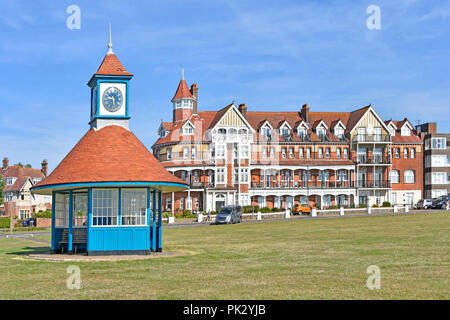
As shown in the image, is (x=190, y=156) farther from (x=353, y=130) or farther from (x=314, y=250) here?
(x=314, y=250)

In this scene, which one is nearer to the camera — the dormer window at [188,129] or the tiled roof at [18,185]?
the dormer window at [188,129]

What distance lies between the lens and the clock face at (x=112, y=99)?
2342 cm

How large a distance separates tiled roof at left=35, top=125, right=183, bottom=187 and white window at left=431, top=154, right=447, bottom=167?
61407 mm

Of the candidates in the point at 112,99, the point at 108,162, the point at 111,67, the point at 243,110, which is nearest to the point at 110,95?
the point at 112,99

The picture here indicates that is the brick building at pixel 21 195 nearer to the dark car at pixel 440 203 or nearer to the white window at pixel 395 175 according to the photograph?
the white window at pixel 395 175

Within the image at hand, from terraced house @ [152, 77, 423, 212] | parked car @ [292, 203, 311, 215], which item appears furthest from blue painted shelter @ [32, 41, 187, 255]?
terraced house @ [152, 77, 423, 212]

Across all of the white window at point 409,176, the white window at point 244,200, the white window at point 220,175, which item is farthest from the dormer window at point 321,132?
the white window at point 220,175

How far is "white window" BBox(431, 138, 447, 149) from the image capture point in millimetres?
76938

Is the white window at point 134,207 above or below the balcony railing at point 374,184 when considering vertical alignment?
below

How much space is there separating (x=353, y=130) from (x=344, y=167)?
17.1 ft

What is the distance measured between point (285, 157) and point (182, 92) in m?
15.7

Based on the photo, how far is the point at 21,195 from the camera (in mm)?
88562

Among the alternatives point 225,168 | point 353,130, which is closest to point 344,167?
point 353,130

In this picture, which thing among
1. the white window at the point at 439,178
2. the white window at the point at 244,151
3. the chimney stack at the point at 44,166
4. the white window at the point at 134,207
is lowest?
the white window at the point at 134,207
